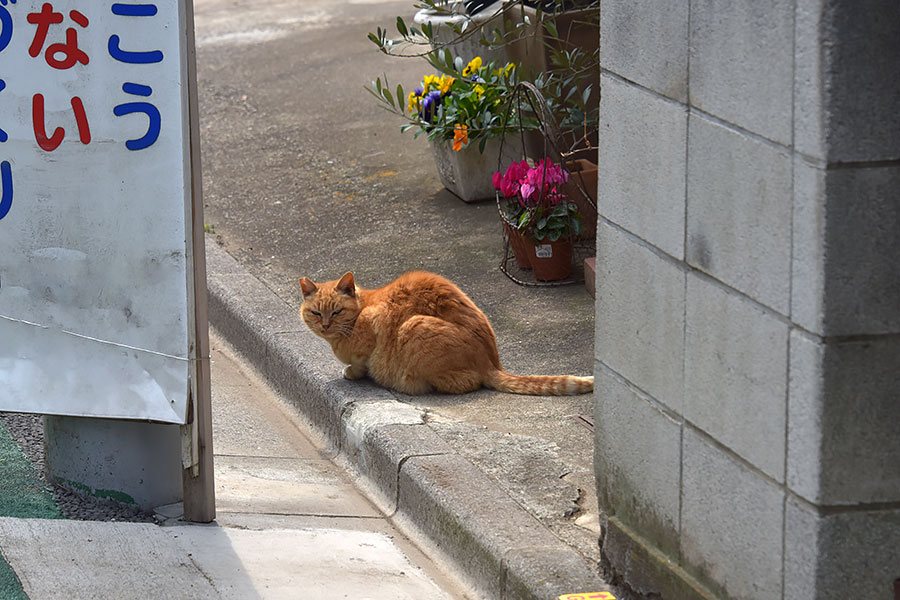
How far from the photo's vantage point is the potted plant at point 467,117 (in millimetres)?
5992

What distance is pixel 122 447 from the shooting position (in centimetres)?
360

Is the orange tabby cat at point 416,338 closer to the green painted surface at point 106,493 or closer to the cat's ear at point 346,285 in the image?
the cat's ear at point 346,285

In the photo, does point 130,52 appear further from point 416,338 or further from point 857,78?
point 857,78

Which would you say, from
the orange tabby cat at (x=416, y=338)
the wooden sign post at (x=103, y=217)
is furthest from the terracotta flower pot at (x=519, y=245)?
the wooden sign post at (x=103, y=217)

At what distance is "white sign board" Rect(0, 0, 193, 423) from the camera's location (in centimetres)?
318

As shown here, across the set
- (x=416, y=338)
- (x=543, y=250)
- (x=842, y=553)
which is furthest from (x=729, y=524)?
(x=543, y=250)

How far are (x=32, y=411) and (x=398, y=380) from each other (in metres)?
1.47

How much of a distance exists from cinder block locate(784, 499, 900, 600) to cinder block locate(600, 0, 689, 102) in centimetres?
90

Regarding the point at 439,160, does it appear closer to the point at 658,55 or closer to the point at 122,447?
the point at 122,447

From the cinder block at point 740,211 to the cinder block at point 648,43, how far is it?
140mm

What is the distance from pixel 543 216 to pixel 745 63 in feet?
10.6

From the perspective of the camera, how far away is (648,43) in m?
2.59

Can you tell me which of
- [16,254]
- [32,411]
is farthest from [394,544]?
[16,254]

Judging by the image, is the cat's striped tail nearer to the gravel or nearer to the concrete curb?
the concrete curb
